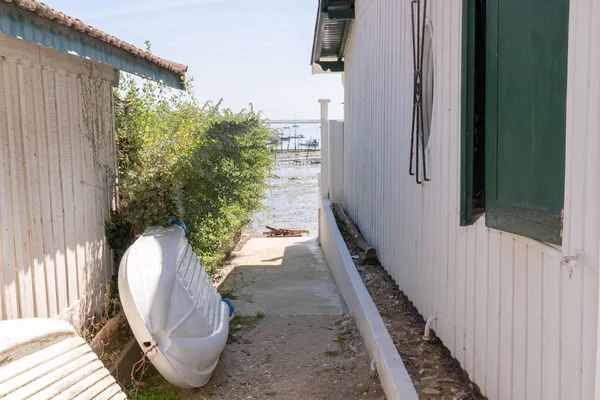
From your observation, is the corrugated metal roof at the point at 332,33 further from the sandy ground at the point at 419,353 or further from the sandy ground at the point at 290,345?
the sandy ground at the point at 419,353

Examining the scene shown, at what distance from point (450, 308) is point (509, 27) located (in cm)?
215

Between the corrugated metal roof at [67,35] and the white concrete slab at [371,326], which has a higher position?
the corrugated metal roof at [67,35]

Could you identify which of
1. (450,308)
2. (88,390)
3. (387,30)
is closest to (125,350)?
(88,390)

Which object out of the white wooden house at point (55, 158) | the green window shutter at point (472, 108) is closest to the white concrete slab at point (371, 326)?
the green window shutter at point (472, 108)

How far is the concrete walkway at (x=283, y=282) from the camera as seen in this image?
7418 millimetres

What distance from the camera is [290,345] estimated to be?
598cm

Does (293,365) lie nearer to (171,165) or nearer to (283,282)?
(171,165)

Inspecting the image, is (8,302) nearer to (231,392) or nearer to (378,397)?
(231,392)

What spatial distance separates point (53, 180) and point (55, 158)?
0.61 ft

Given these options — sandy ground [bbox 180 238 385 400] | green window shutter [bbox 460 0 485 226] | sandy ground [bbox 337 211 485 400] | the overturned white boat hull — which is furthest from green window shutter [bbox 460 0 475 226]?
Answer: the overturned white boat hull

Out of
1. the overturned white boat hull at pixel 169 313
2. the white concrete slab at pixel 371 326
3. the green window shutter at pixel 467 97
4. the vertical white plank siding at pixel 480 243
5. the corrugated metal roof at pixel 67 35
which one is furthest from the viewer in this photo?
the overturned white boat hull at pixel 169 313

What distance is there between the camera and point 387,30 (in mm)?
6676

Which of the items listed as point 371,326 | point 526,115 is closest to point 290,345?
point 371,326

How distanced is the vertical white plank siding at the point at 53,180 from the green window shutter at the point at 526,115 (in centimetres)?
308
